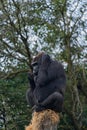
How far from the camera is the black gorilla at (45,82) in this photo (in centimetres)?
675

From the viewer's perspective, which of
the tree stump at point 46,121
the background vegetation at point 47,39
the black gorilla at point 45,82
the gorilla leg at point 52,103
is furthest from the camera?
the background vegetation at point 47,39

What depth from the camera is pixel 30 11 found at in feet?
44.3

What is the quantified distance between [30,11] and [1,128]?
457 centimetres

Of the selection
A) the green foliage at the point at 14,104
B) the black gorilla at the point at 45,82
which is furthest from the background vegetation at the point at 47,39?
the black gorilla at the point at 45,82

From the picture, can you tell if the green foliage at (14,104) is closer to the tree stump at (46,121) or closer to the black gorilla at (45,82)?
the black gorilla at (45,82)

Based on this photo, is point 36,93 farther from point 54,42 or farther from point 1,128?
point 1,128

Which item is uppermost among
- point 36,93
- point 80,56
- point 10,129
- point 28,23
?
point 28,23

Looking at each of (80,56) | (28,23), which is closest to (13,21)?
(28,23)

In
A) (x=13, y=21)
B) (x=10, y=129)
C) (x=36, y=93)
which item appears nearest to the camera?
(x=36, y=93)

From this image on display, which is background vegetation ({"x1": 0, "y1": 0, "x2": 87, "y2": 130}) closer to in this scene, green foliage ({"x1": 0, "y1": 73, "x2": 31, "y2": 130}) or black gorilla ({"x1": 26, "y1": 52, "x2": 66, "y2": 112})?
green foliage ({"x1": 0, "y1": 73, "x2": 31, "y2": 130})

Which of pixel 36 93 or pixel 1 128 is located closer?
pixel 36 93

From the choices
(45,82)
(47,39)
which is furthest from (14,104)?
(45,82)

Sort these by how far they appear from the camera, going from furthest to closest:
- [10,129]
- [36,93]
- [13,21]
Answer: [10,129] < [13,21] < [36,93]

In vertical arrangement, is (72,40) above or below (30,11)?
below
